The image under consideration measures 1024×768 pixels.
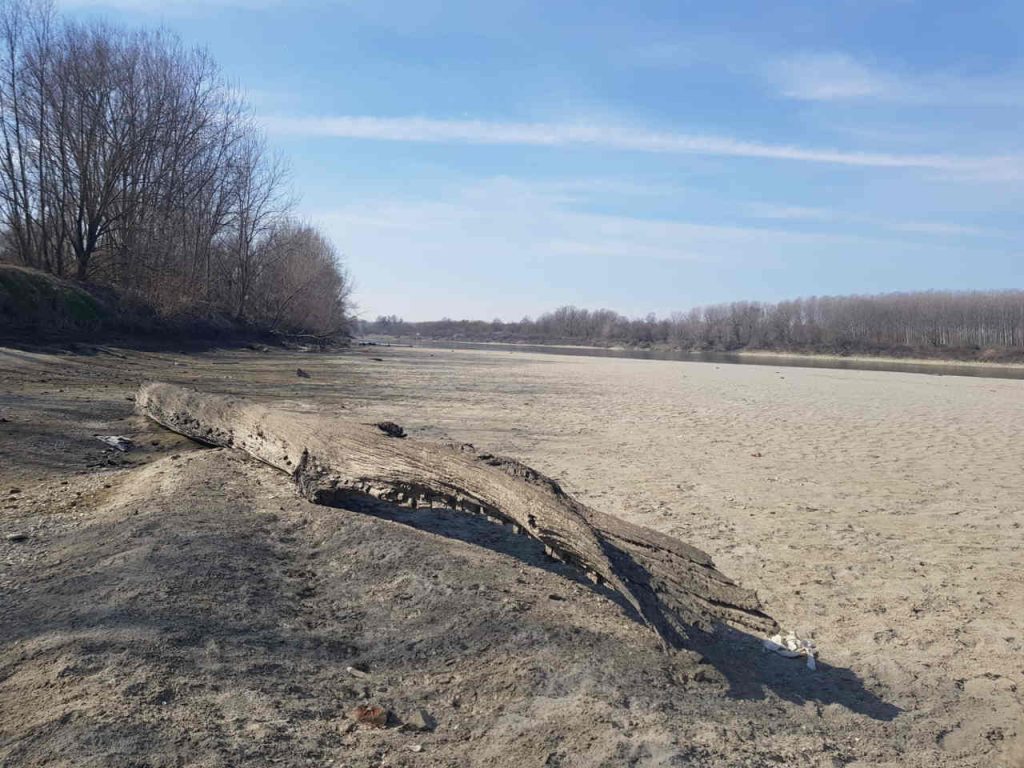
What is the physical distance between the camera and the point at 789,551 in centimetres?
569

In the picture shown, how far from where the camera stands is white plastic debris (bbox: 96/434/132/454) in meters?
7.08

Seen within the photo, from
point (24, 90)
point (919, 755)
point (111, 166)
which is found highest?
point (24, 90)

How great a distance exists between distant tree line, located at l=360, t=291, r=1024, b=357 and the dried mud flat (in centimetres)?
8827

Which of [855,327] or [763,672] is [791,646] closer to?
[763,672]

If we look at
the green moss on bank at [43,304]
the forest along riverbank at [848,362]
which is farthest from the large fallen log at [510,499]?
the forest along riverbank at [848,362]

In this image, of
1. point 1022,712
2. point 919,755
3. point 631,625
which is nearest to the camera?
point 919,755

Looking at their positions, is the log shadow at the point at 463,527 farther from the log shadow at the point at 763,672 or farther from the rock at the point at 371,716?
the rock at the point at 371,716

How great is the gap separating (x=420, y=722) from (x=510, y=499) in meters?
1.54

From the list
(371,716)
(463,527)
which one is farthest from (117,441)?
(371,716)

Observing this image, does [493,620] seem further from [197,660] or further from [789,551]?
[789,551]

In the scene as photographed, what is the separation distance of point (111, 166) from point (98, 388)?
2055cm

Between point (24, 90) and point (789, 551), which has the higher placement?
point (24, 90)

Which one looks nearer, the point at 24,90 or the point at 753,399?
the point at 753,399

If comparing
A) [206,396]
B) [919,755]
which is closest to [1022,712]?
[919,755]
